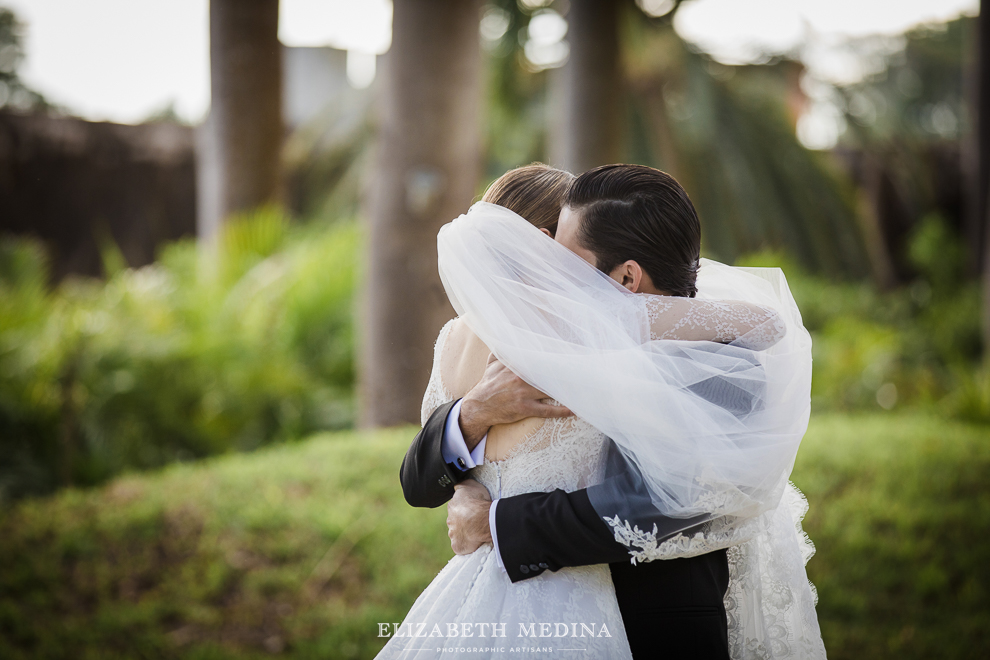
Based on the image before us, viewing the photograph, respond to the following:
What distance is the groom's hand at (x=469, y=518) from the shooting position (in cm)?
176

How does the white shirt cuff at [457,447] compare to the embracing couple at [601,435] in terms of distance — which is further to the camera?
the white shirt cuff at [457,447]

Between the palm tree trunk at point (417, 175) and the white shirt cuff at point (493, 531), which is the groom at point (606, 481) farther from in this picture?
the palm tree trunk at point (417, 175)

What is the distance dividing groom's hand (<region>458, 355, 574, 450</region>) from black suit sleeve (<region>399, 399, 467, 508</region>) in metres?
0.07

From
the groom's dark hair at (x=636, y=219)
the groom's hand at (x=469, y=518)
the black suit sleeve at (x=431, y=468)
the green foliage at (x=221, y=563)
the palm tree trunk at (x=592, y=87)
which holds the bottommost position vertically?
the green foliage at (x=221, y=563)

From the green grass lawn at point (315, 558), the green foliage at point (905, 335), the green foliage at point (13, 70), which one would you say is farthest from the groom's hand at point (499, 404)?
the green foliage at point (13, 70)

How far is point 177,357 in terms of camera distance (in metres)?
6.07

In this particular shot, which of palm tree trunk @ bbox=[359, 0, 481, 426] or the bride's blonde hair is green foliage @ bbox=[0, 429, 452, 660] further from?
the bride's blonde hair

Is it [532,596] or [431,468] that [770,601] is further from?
[431,468]

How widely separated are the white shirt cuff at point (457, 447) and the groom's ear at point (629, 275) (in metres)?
0.47

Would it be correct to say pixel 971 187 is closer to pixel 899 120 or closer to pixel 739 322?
pixel 899 120

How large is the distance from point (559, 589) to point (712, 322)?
70 cm

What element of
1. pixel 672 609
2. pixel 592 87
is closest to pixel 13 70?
pixel 592 87

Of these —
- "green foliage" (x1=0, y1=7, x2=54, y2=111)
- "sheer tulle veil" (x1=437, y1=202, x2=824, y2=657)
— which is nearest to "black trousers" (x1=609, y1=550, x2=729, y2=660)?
"sheer tulle veil" (x1=437, y1=202, x2=824, y2=657)

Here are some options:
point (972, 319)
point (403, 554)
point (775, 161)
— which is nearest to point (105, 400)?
point (403, 554)
